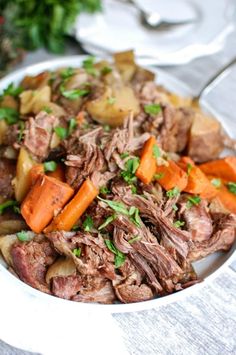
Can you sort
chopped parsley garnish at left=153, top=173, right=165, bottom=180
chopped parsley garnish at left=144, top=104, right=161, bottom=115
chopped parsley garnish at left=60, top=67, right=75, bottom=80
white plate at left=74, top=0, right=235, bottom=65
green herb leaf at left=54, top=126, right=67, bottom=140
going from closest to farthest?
chopped parsley garnish at left=153, top=173, right=165, bottom=180, green herb leaf at left=54, top=126, right=67, bottom=140, chopped parsley garnish at left=144, top=104, right=161, bottom=115, chopped parsley garnish at left=60, top=67, right=75, bottom=80, white plate at left=74, top=0, right=235, bottom=65

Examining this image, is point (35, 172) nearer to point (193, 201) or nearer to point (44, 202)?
point (44, 202)

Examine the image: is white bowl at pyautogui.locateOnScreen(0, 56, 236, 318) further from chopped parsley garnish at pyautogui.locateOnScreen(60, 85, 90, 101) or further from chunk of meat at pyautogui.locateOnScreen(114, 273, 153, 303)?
chopped parsley garnish at pyautogui.locateOnScreen(60, 85, 90, 101)

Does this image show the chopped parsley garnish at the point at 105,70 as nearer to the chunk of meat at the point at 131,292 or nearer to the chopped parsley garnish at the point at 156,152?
the chopped parsley garnish at the point at 156,152

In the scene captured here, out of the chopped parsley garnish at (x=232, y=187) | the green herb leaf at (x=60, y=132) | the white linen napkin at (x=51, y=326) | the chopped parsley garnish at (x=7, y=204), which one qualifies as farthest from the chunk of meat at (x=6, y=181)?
the chopped parsley garnish at (x=232, y=187)

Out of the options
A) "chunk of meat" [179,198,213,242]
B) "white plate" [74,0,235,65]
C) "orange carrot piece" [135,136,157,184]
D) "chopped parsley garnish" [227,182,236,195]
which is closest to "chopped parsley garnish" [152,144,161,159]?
"orange carrot piece" [135,136,157,184]

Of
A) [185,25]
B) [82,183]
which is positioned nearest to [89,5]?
[185,25]
